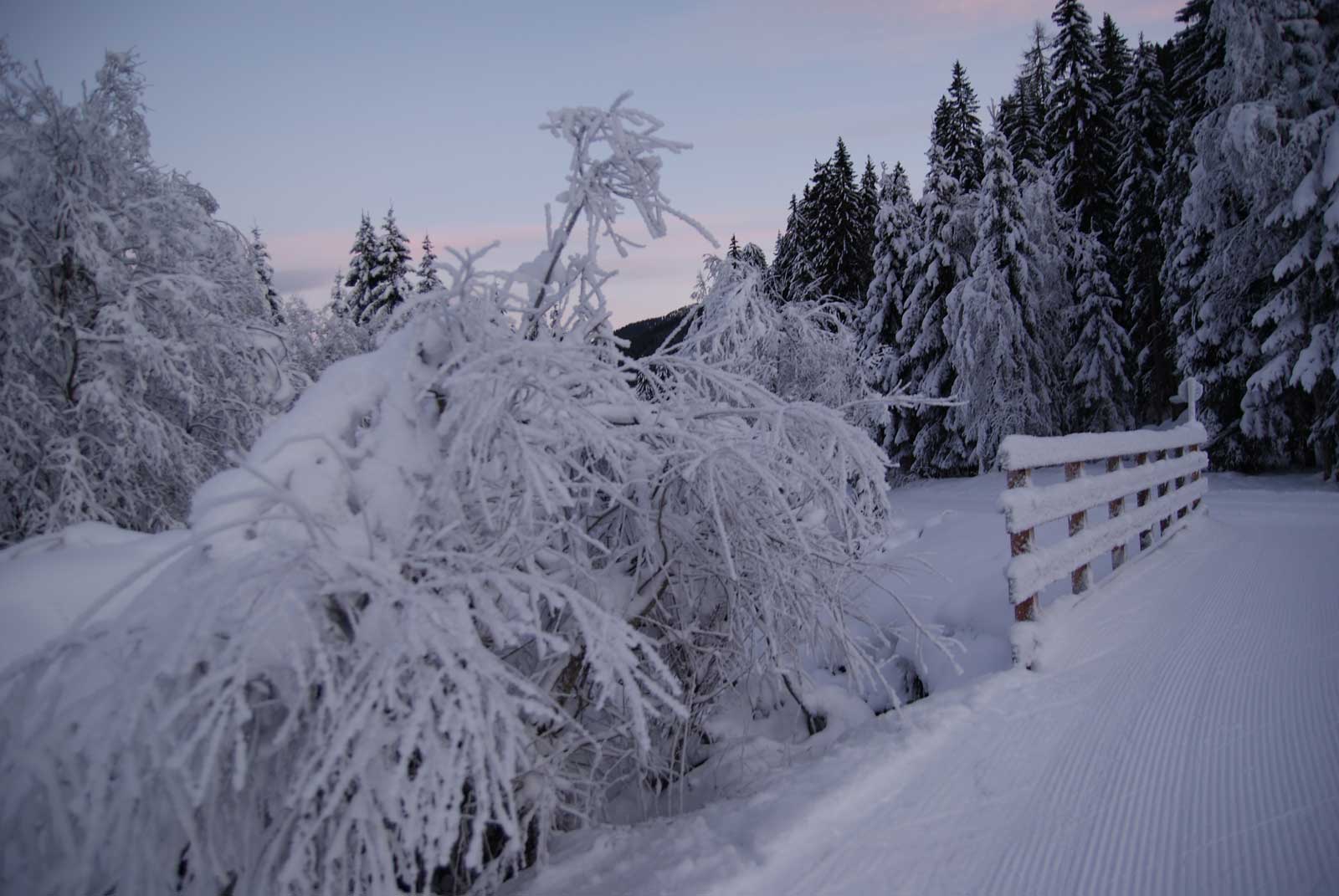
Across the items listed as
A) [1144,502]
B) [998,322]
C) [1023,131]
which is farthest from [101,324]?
[1023,131]

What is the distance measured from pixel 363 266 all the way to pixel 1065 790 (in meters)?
35.4

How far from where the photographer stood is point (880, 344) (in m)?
24.9

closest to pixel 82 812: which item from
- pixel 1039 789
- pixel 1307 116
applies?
pixel 1039 789

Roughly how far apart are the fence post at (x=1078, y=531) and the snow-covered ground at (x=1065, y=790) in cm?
29

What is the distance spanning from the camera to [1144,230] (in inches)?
881

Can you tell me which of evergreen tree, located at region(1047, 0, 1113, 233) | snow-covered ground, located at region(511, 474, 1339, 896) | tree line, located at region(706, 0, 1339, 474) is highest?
evergreen tree, located at region(1047, 0, 1113, 233)

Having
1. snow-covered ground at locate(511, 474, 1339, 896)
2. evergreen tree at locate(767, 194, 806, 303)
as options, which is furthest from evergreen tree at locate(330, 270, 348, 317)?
snow-covered ground at locate(511, 474, 1339, 896)

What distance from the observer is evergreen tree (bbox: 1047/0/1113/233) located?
79.8ft

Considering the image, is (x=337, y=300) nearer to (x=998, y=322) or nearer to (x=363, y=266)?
(x=363, y=266)

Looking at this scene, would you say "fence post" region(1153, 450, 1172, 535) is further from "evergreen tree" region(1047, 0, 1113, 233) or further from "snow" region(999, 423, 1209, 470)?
"evergreen tree" region(1047, 0, 1113, 233)

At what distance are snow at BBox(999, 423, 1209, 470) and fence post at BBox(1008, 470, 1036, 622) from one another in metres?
0.06

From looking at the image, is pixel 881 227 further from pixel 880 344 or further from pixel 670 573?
pixel 670 573

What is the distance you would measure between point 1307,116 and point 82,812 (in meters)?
19.3

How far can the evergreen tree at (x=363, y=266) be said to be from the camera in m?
32.1
